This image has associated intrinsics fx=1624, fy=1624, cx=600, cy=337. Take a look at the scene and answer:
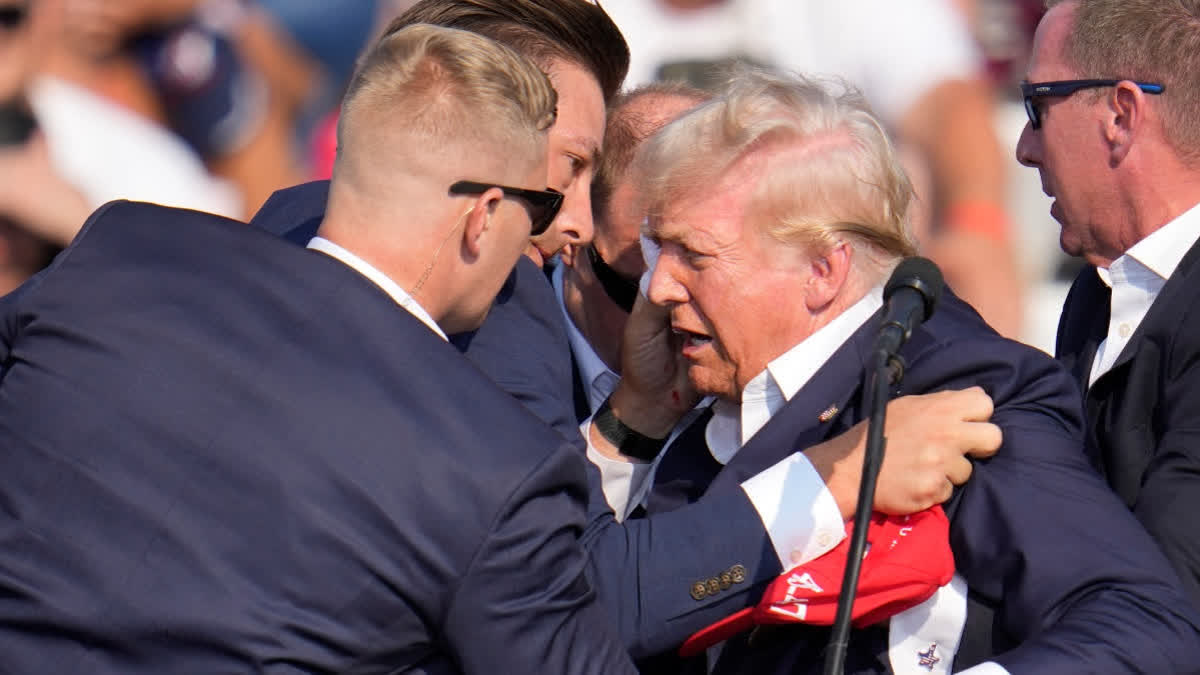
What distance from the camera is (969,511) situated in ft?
8.29

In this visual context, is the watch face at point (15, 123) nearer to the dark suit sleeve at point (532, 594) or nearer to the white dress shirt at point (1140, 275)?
the dark suit sleeve at point (532, 594)

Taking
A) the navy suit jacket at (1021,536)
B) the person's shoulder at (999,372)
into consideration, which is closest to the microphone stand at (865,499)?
the navy suit jacket at (1021,536)

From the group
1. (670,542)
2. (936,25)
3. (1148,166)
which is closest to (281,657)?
(670,542)

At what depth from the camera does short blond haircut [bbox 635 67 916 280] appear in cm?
274

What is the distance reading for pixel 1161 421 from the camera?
279 centimetres

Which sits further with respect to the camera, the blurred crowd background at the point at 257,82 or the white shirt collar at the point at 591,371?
the blurred crowd background at the point at 257,82

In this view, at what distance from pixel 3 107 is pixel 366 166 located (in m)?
2.20

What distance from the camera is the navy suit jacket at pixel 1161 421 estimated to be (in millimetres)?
2574

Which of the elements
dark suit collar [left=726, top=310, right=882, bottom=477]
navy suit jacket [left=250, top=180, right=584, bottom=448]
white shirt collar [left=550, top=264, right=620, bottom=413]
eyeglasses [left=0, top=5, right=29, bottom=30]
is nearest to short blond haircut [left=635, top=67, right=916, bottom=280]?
dark suit collar [left=726, top=310, right=882, bottom=477]

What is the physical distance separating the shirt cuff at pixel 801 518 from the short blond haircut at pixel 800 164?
0.45 metres

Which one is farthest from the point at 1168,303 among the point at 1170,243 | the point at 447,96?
the point at 447,96

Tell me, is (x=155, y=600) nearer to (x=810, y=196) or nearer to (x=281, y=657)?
(x=281, y=657)

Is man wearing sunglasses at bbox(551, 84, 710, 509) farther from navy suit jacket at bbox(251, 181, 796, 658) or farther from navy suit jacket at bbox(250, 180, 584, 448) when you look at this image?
navy suit jacket at bbox(251, 181, 796, 658)

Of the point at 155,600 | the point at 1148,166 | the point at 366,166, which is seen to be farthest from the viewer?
the point at 1148,166
